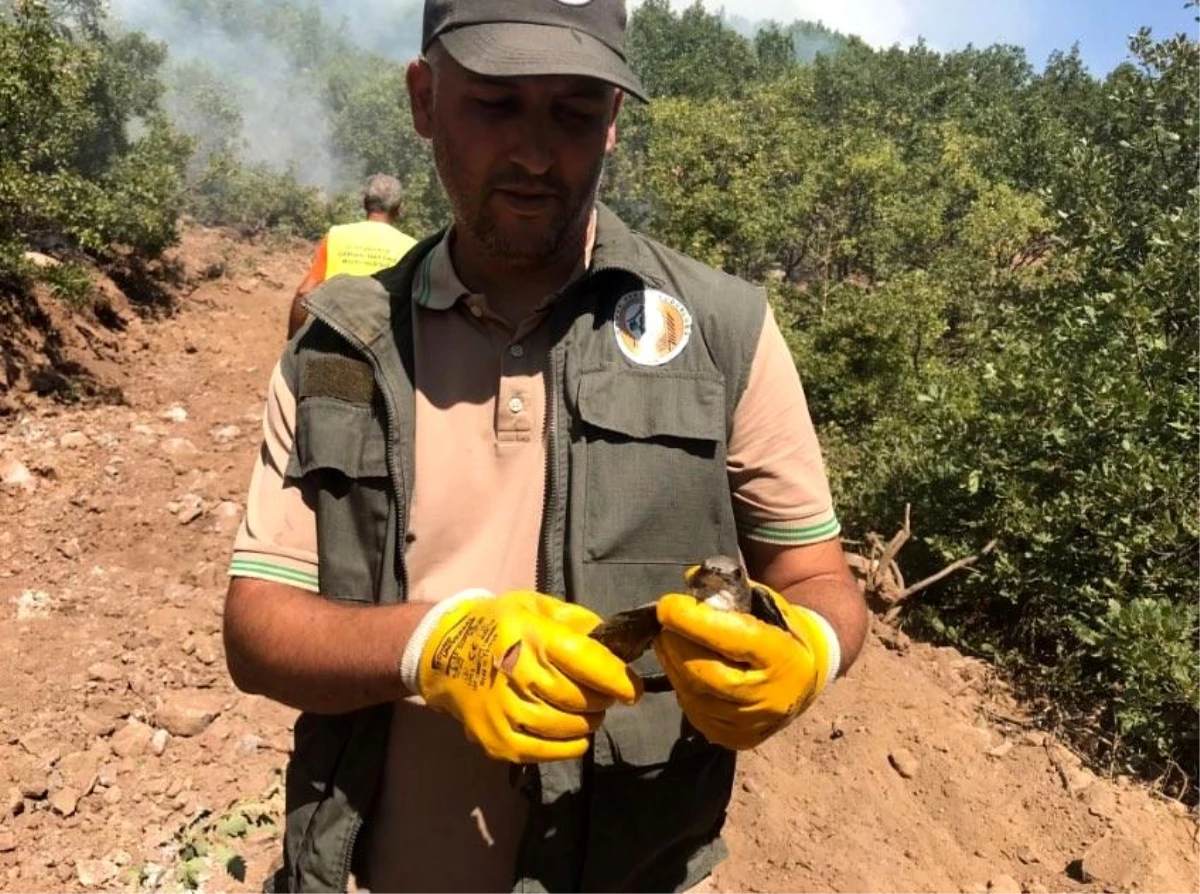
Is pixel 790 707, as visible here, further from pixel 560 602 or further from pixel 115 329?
pixel 115 329

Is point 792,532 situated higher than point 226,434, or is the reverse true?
point 792,532

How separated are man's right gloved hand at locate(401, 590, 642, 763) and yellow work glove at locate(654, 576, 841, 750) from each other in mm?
88

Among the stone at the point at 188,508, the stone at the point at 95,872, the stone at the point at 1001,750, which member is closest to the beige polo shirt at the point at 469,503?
the stone at the point at 95,872

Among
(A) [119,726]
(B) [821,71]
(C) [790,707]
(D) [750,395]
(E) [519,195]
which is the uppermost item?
(B) [821,71]

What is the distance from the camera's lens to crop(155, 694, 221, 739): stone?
428 cm

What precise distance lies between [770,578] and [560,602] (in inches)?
19.7

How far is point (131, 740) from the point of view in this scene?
163 inches

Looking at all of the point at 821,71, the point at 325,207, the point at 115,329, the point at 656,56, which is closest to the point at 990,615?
the point at 115,329

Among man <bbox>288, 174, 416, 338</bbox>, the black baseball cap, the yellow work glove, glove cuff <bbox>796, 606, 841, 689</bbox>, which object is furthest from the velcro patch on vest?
man <bbox>288, 174, 416, 338</bbox>

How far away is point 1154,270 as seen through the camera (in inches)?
216

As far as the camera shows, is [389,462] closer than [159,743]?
Yes

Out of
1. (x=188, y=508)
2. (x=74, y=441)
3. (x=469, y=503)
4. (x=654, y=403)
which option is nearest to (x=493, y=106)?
(x=654, y=403)

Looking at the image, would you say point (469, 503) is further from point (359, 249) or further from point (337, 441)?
point (359, 249)

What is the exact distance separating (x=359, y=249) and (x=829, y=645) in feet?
14.1
